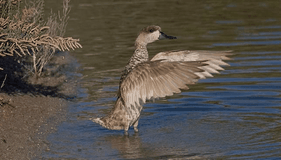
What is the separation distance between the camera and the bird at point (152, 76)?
7305 mm

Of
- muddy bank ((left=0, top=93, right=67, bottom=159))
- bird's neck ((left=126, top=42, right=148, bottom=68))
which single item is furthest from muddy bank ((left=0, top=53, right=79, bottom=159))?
bird's neck ((left=126, top=42, right=148, bottom=68))

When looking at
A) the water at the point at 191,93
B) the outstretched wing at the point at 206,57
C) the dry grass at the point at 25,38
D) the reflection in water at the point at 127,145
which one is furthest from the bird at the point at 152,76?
the dry grass at the point at 25,38

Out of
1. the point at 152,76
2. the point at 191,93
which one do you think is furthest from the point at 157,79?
the point at 191,93

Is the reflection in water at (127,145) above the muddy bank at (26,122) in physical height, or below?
above

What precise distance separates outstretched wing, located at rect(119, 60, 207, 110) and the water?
0.80 meters

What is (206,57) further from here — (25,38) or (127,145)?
(25,38)

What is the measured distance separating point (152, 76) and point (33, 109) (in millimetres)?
3037

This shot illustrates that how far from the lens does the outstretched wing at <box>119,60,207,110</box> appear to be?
726 centimetres

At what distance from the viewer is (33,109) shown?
379 inches

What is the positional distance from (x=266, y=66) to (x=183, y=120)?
12.6 ft

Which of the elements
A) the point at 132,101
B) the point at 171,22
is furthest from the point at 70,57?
the point at 132,101

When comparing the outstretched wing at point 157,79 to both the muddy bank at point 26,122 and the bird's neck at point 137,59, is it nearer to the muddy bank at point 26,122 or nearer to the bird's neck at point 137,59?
the bird's neck at point 137,59

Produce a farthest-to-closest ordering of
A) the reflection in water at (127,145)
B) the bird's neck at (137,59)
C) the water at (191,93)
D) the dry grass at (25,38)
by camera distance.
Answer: the bird's neck at (137,59) → the dry grass at (25,38) → the water at (191,93) → the reflection in water at (127,145)

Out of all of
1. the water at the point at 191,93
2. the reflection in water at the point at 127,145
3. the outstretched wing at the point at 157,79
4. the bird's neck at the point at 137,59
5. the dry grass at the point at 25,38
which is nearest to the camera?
the outstretched wing at the point at 157,79
